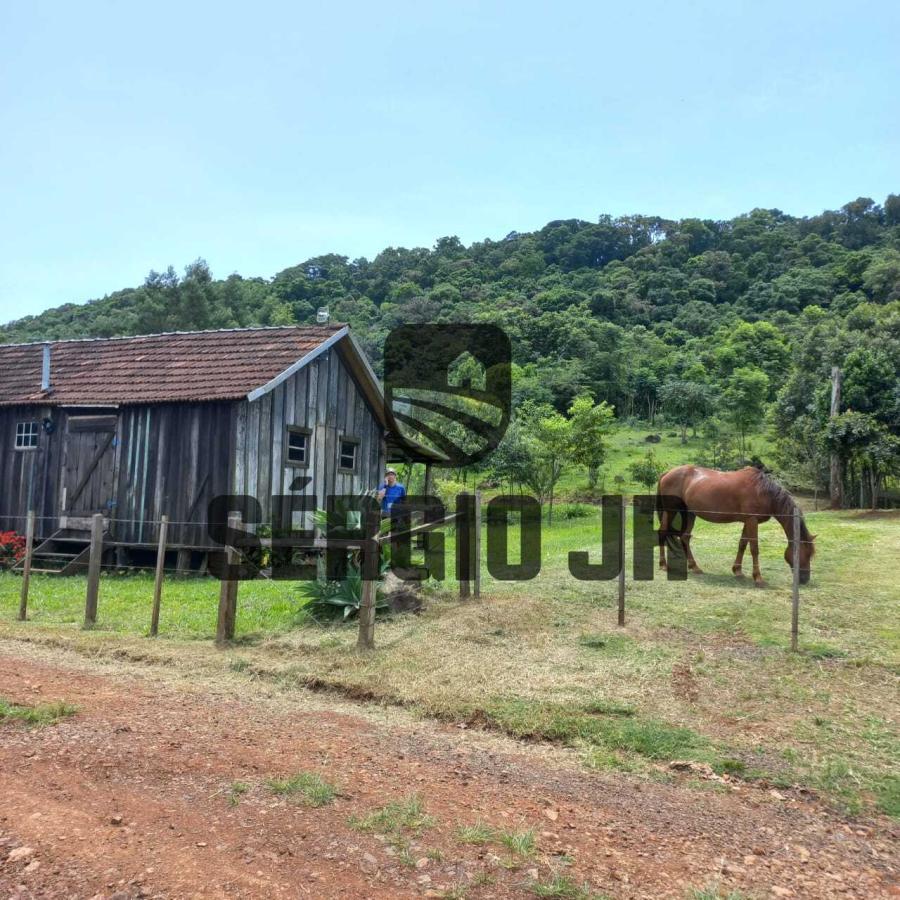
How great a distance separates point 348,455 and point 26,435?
6.65m

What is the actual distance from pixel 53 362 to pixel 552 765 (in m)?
15.8

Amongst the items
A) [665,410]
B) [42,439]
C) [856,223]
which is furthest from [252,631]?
[856,223]

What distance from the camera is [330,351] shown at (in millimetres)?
15727

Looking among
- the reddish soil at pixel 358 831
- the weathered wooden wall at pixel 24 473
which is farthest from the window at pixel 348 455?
the reddish soil at pixel 358 831

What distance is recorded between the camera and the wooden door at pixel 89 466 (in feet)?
47.7

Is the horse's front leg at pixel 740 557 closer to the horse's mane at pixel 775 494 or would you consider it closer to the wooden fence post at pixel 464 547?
the horse's mane at pixel 775 494

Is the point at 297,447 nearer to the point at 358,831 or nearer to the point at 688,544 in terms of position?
the point at 688,544

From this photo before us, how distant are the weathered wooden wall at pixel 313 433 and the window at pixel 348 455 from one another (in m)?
0.12

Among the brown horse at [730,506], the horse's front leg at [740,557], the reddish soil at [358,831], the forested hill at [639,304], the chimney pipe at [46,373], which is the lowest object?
the reddish soil at [358,831]

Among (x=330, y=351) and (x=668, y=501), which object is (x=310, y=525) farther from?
(x=668, y=501)

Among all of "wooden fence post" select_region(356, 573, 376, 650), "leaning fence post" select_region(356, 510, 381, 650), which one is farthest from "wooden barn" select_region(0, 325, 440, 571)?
"wooden fence post" select_region(356, 573, 376, 650)

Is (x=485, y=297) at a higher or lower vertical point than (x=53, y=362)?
higher

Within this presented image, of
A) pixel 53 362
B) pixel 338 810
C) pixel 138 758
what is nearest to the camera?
pixel 338 810

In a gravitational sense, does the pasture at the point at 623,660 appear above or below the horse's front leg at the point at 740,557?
below
